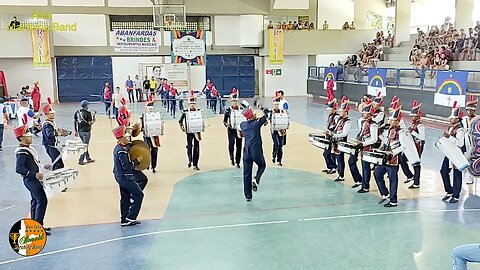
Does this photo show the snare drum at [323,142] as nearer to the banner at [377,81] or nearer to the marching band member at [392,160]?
the marching band member at [392,160]

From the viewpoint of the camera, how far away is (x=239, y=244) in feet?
→ 24.9

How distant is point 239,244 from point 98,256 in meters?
2.17

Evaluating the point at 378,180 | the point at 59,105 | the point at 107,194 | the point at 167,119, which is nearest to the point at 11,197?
the point at 107,194

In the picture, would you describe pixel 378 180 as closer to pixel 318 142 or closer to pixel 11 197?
pixel 318 142

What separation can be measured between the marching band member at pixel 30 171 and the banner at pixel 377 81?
17.7 metres

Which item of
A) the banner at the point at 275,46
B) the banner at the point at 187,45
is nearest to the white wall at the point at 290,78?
the banner at the point at 275,46

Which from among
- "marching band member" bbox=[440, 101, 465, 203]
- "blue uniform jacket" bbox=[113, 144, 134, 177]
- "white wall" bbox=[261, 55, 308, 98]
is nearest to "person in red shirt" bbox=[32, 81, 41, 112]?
"white wall" bbox=[261, 55, 308, 98]

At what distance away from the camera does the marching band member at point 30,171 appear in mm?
7527

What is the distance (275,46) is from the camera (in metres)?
33.2

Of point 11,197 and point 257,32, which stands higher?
point 257,32

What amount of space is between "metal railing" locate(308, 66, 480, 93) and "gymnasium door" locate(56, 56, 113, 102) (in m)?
16.4

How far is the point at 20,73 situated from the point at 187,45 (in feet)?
44.8

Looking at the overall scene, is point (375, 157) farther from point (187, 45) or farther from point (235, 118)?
point (187, 45)

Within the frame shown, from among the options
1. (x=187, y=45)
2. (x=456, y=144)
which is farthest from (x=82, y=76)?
(x=456, y=144)
